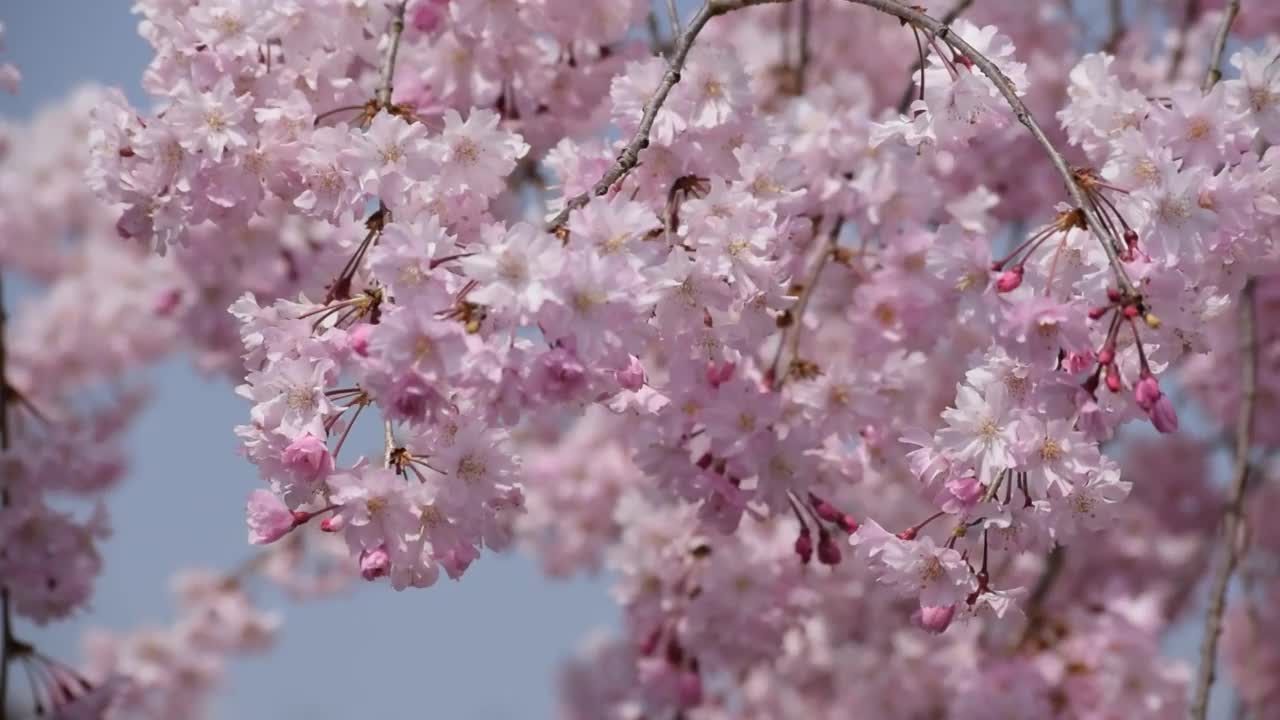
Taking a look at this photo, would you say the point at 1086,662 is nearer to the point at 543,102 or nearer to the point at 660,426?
the point at 660,426

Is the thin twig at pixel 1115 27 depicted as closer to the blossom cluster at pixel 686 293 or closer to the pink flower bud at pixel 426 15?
the blossom cluster at pixel 686 293

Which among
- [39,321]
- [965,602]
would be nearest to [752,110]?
[965,602]

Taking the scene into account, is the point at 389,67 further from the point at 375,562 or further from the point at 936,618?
the point at 936,618

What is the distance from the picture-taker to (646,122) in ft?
5.93

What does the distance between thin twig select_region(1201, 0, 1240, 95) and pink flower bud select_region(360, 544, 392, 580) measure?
4.70 feet

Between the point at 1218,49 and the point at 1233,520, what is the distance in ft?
3.41

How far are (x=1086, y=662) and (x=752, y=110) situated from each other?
1935 millimetres

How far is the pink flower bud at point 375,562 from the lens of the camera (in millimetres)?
1845

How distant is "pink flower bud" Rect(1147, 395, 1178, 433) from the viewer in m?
1.60

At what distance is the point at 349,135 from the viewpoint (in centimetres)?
193

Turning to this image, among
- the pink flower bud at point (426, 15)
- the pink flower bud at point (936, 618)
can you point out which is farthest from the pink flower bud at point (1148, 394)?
the pink flower bud at point (426, 15)

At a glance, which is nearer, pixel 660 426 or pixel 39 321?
pixel 660 426

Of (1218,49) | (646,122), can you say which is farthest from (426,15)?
(1218,49)

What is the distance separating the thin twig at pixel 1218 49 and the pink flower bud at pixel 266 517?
154 cm
